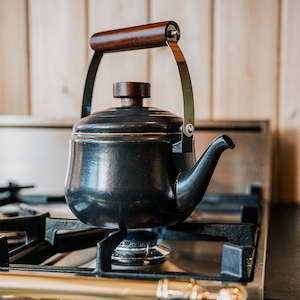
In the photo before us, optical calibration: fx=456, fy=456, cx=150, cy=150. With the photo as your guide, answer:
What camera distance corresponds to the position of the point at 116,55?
1.18 metres

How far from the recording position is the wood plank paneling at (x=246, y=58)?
1102 mm

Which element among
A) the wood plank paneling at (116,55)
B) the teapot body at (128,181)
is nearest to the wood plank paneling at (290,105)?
the wood plank paneling at (116,55)

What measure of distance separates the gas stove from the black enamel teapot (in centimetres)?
4

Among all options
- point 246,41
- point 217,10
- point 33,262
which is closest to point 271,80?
point 246,41

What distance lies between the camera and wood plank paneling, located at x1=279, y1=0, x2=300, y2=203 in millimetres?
1088

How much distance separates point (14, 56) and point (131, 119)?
2.50 feet

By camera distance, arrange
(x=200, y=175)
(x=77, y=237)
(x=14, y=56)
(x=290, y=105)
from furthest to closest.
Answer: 1. (x=14, y=56)
2. (x=290, y=105)
3. (x=77, y=237)
4. (x=200, y=175)

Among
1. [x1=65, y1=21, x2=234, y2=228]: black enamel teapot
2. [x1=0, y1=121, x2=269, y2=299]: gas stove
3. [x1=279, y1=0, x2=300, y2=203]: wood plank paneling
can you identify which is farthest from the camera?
[x1=279, y1=0, x2=300, y2=203]: wood plank paneling

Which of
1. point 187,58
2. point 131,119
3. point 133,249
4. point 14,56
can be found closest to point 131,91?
point 131,119

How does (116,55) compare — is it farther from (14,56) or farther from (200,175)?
(200,175)

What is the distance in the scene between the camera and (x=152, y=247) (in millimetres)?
618

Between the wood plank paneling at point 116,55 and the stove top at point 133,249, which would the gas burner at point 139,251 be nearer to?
the stove top at point 133,249

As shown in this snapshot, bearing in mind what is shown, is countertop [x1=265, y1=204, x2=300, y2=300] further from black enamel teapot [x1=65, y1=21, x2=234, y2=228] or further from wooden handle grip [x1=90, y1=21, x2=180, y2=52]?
wooden handle grip [x1=90, y1=21, x2=180, y2=52]

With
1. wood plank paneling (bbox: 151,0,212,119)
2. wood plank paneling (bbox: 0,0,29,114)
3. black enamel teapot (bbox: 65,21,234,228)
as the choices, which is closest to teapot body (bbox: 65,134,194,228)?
black enamel teapot (bbox: 65,21,234,228)
